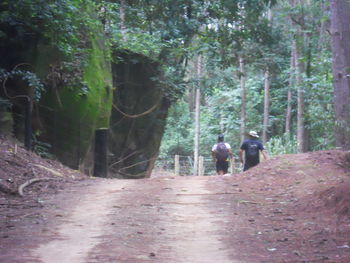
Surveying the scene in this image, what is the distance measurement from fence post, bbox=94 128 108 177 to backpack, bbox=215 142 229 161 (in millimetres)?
4130

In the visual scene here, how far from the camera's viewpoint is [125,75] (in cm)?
2272

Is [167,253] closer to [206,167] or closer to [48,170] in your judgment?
[48,170]

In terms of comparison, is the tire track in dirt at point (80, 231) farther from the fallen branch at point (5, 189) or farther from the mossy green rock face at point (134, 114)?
the mossy green rock face at point (134, 114)

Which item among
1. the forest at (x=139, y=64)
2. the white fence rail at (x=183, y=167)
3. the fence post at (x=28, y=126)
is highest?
the forest at (x=139, y=64)

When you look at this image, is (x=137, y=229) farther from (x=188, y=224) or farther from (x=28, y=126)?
(x=28, y=126)

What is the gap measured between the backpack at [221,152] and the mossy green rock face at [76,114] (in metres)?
4.16

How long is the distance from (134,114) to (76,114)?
6449 millimetres

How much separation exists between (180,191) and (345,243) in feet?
17.2

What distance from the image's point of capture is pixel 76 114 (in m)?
16.9

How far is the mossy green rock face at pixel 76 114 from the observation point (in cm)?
1662

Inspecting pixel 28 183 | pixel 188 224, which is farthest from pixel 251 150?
pixel 188 224

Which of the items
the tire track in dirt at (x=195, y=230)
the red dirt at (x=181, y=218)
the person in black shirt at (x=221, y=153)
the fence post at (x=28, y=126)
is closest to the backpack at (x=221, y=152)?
the person in black shirt at (x=221, y=153)

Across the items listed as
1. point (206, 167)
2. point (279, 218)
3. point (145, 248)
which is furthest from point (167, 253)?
point (206, 167)

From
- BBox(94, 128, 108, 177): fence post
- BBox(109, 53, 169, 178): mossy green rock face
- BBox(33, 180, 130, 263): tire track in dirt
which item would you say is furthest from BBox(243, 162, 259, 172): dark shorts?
BBox(109, 53, 169, 178): mossy green rock face
